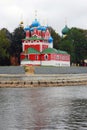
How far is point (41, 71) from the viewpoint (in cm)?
7781

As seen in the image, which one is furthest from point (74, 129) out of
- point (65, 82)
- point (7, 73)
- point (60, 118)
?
point (7, 73)

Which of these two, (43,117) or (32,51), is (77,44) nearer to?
(32,51)

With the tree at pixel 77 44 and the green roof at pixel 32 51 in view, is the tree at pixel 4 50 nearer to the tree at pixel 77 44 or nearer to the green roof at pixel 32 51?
the green roof at pixel 32 51

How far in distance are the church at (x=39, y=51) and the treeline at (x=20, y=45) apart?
2518mm

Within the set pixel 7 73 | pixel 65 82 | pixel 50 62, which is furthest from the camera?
pixel 50 62

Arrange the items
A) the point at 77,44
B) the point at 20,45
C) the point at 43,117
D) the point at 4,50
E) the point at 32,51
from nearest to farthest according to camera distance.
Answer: the point at 43,117, the point at 4,50, the point at 32,51, the point at 20,45, the point at 77,44

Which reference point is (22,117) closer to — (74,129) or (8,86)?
(74,129)

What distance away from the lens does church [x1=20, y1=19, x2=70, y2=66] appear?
90.8 meters

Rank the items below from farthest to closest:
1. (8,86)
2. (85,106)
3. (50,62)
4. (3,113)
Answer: (50,62) → (8,86) → (85,106) → (3,113)

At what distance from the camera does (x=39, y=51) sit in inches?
3629

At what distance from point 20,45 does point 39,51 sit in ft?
19.4

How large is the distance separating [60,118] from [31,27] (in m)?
78.9

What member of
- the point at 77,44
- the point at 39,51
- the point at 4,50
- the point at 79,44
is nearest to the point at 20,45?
the point at 39,51

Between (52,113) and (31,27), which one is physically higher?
(31,27)
